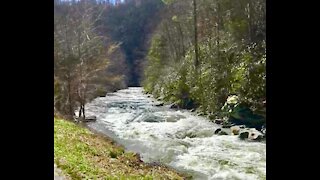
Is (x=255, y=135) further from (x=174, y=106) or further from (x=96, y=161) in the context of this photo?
(x=174, y=106)

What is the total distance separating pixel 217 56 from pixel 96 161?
24.7 feet

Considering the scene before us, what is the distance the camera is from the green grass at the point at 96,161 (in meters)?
5.96

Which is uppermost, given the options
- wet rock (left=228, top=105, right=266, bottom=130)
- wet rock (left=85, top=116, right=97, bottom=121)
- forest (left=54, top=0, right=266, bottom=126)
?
forest (left=54, top=0, right=266, bottom=126)

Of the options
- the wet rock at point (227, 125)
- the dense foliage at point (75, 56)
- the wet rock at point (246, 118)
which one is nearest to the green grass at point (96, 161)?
the wet rock at point (227, 125)

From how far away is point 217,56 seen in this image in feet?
43.2

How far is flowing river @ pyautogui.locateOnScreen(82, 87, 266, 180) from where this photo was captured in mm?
6883

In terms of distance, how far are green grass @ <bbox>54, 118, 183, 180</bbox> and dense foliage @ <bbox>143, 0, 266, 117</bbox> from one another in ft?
13.8

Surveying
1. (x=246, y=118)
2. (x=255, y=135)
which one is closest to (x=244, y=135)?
→ (x=255, y=135)

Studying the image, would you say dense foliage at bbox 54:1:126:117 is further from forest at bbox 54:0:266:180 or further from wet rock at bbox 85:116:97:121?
wet rock at bbox 85:116:97:121

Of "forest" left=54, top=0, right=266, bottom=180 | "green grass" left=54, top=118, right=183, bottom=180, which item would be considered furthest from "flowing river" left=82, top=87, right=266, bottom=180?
"green grass" left=54, top=118, right=183, bottom=180

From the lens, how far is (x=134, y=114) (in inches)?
566

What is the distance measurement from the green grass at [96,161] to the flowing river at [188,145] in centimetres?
53
